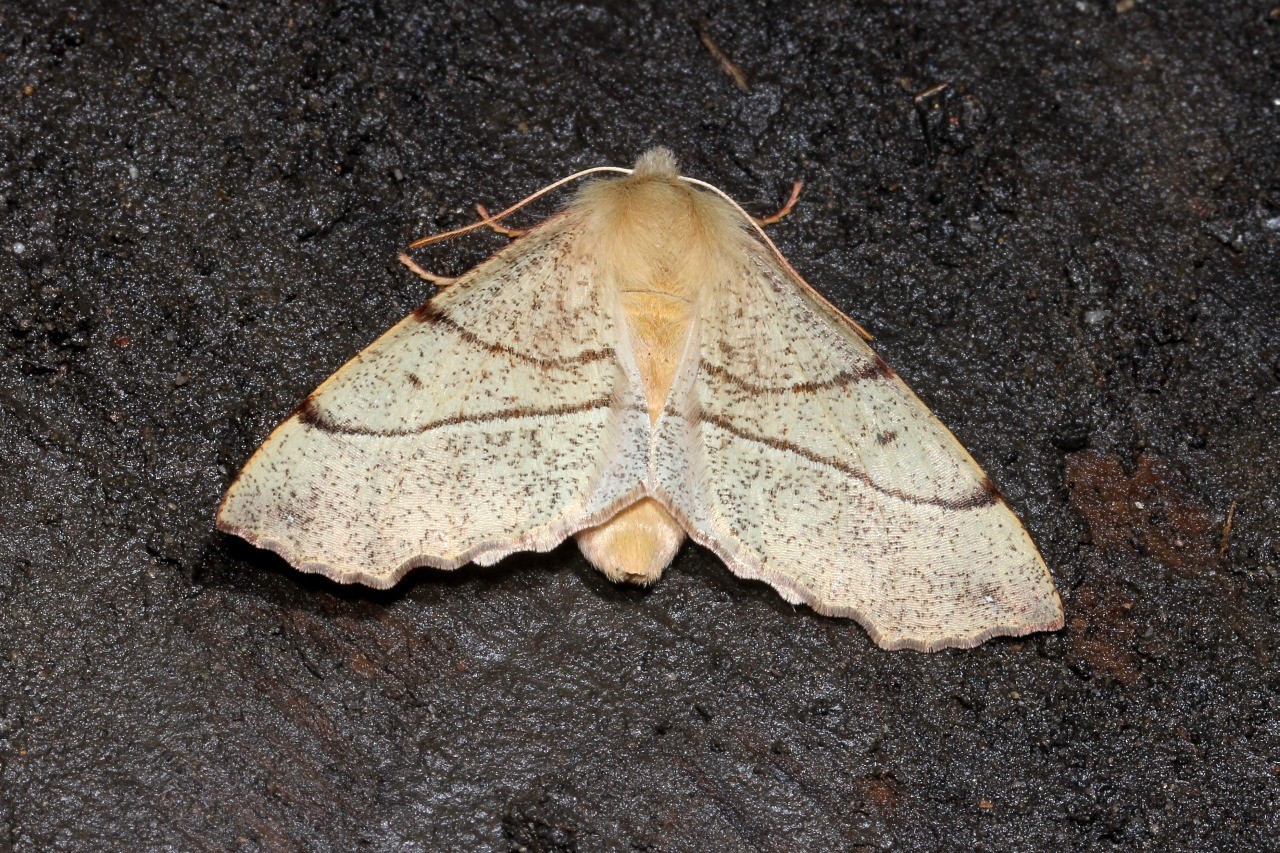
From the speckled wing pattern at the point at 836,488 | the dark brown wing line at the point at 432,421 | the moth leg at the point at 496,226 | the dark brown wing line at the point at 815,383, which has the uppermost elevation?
the moth leg at the point at 496,226

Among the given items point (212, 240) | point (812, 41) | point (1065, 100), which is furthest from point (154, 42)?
point (1065, 100)

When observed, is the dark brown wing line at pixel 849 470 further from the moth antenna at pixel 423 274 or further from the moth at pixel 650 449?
the moth antenna at pixel 423 274

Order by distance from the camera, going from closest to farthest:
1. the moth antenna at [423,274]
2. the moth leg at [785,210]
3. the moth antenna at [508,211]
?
1. the moth antenna at [508,211]
2. the moth antenna at [423,274]
3. the moth leg at [785,210]

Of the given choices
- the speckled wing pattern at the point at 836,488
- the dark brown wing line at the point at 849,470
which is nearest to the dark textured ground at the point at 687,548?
the speckled wing pattern at the point at 836,488

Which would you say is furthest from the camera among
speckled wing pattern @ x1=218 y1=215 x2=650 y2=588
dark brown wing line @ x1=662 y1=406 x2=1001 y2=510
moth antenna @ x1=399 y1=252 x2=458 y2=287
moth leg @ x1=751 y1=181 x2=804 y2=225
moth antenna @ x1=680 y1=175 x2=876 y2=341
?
moth leg @ x1=751 y1=181 x2=804 y2=225

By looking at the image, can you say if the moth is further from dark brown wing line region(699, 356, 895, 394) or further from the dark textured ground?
the dark textured ground

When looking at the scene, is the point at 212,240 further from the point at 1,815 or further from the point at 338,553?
the point at 1,815

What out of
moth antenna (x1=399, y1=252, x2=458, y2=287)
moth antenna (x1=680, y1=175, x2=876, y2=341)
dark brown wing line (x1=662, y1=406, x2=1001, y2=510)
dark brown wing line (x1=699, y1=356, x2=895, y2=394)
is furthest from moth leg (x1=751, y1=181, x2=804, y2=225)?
moth antenna (x1=399, y1=252, x2=458, y2=287)
